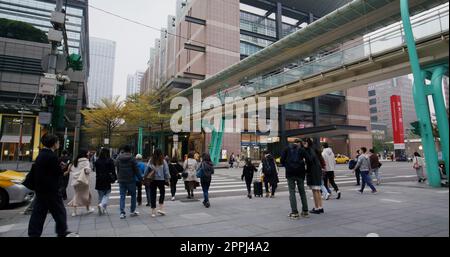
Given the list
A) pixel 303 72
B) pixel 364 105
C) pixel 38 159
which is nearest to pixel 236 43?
pixel 303 72

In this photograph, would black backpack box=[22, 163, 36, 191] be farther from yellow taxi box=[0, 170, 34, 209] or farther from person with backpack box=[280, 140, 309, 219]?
person with backpack box=[280, 140, 309, 219]

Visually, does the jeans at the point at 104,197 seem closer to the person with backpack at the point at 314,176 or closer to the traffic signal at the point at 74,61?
the traffic signal at the point at 74,61

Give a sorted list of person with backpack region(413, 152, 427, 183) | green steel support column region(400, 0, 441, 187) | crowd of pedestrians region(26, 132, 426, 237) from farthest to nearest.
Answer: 1. person with backpack region(413, 152, 427, 183)
2. green steel support column region(400, 0, 441, 187)
3. crowd of pedestrians region(26, 132, 426, 237)

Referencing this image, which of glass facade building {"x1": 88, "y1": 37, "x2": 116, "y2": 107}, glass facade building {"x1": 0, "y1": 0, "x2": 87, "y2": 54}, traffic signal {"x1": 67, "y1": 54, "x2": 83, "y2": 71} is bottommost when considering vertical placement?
traffic signal {"x1": 67, "y1": 54, "x2": 83, "y2": 71}

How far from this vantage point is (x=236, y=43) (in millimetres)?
38969

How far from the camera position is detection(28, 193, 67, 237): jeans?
13.3ft

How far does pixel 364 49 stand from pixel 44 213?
15873 mm

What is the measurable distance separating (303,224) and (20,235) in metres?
5.50

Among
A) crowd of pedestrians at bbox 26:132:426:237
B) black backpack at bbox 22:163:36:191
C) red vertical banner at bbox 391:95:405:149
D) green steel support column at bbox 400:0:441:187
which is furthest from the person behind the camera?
red vertical banner at bbox 391:95:405:149

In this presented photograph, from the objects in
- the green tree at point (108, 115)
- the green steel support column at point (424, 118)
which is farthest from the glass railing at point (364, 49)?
the green tree at point (108, 115)

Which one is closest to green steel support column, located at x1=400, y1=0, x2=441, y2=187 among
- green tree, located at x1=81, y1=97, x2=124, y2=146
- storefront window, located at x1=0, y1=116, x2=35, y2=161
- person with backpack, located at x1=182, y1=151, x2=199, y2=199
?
person with backpack, located at x1=182, y1=151, x2=199, y2=199

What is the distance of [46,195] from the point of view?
415 cm

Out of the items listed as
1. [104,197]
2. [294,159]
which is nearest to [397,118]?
[294,159]
